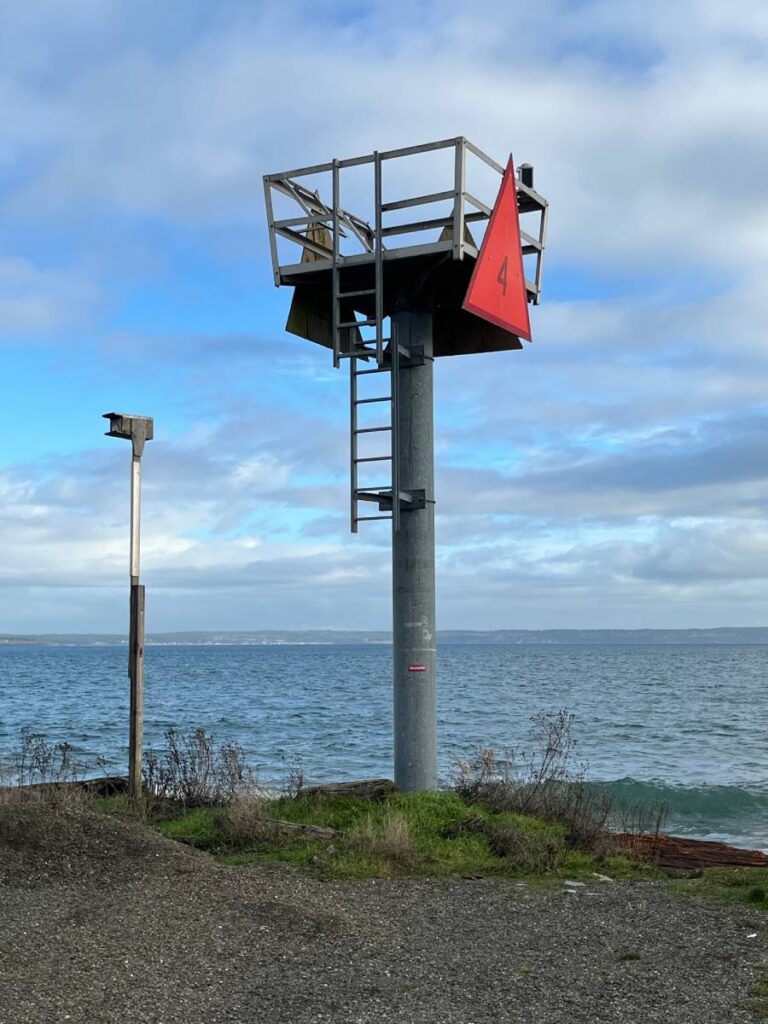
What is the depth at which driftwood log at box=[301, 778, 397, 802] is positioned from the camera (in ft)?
40.5

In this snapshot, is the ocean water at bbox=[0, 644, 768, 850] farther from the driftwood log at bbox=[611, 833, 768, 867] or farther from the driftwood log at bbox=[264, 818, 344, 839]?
the driftwood log at bbox=[264, 818, 344, 839]

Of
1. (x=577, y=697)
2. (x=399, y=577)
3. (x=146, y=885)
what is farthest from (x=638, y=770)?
(x=577, y=697)

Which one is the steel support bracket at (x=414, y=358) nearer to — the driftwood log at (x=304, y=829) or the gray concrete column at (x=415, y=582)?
the gray concrete column at (x=415, y=582)

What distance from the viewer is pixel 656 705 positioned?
2047 inches

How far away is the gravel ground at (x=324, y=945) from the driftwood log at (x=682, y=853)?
6.67ft

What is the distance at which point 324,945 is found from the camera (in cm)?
743

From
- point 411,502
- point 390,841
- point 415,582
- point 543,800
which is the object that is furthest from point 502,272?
point 390,841

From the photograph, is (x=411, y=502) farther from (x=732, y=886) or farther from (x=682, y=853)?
(x=732, y=886)

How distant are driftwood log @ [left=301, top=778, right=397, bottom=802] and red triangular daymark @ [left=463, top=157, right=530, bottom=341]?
5.31m

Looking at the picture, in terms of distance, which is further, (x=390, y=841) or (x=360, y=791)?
(x=360, y=791)

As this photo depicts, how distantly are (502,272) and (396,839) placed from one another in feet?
19.7

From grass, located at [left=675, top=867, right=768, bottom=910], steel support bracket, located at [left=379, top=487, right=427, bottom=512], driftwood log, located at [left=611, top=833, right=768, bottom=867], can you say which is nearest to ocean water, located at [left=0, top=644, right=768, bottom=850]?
driftwood log, located at [left=611, top=833, right=768, bottom=867]

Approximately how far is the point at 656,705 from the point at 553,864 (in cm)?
4348

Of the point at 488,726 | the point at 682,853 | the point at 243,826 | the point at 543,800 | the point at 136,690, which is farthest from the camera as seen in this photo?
the point at 488,726
